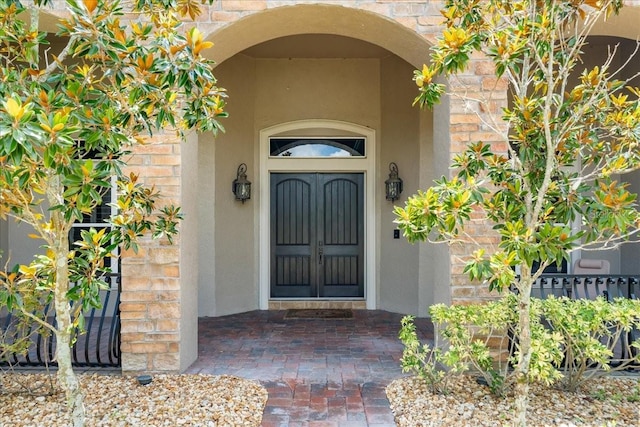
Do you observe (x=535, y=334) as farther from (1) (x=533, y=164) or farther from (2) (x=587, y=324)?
(1) (x=533, y=164)

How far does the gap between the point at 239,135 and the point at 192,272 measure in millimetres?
2904

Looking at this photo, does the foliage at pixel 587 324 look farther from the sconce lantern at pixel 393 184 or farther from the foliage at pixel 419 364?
the sconce lantern at pixel 393 184

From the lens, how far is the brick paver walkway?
3.16 metres

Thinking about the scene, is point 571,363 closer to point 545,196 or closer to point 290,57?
point 545,196

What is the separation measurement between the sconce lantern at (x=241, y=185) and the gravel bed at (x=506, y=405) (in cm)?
372

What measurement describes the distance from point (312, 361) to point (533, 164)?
8.94 ft

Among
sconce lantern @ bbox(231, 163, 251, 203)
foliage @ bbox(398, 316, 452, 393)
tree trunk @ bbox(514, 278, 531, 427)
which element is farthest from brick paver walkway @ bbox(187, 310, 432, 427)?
sconce lantern @ bbox(231, 163, 251, 203)

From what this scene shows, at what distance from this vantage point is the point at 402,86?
6.40 metres

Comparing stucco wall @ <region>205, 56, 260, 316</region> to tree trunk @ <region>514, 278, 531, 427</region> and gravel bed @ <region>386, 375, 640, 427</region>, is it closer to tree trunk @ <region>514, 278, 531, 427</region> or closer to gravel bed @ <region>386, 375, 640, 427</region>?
gravel bed @ <region>386, 375, 640, 427</region>

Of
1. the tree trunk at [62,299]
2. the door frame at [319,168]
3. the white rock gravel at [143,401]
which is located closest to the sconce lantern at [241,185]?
the door frame at [319,168]

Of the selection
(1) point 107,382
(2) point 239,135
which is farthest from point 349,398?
(2) point 239,135

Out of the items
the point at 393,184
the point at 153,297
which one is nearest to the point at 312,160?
the point at 393,184

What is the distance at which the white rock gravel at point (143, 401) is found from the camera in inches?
116

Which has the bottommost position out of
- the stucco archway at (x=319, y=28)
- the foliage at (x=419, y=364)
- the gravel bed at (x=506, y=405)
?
the gravel bed at (x=506, y=405)
